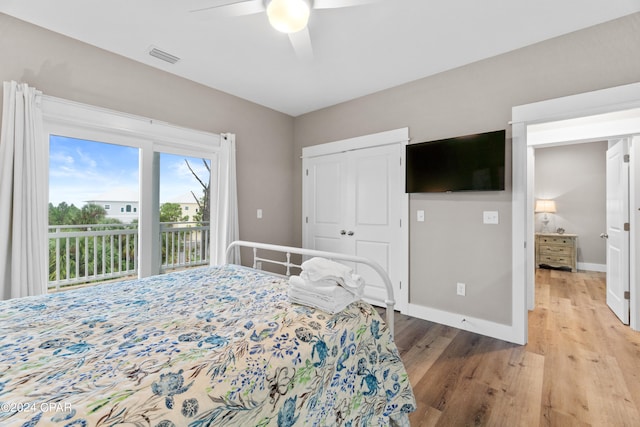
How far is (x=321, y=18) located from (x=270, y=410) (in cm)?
235

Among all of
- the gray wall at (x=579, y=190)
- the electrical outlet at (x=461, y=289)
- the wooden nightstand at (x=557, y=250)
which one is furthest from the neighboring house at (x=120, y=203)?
the gray wall at (x=579, y=190)

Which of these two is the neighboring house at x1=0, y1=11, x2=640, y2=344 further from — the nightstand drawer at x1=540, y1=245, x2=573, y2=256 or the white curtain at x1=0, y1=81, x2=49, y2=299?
the nightstand drawer at x1=540, y1=245, x2=573, y2=256

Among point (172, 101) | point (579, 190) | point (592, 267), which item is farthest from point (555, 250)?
point (172, 101)

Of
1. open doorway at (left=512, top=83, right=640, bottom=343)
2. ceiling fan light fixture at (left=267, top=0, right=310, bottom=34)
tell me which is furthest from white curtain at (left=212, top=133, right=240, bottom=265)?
open doorway at (left=512, top=83, right=640, bottom=343)

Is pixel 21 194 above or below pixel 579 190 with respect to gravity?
below

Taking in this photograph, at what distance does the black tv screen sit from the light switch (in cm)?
25

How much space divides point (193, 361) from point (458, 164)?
271 cm

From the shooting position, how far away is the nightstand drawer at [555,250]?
17.3 feet

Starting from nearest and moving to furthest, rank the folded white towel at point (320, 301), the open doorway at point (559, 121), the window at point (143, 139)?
the folded white towel at point (320, 301)
the open doorway at point (559, 121)
the window at point (143, 139)

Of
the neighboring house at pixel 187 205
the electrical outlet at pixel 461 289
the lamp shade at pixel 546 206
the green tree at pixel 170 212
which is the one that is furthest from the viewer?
the lamp shade at pixel 546 206

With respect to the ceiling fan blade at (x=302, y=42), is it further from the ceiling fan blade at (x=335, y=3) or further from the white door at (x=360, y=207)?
the white door at (x=360, y=207)

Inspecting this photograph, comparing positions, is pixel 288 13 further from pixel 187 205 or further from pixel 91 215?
pixel 91 215

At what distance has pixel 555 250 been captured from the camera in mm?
5402

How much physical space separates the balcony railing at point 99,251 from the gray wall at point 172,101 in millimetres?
851
